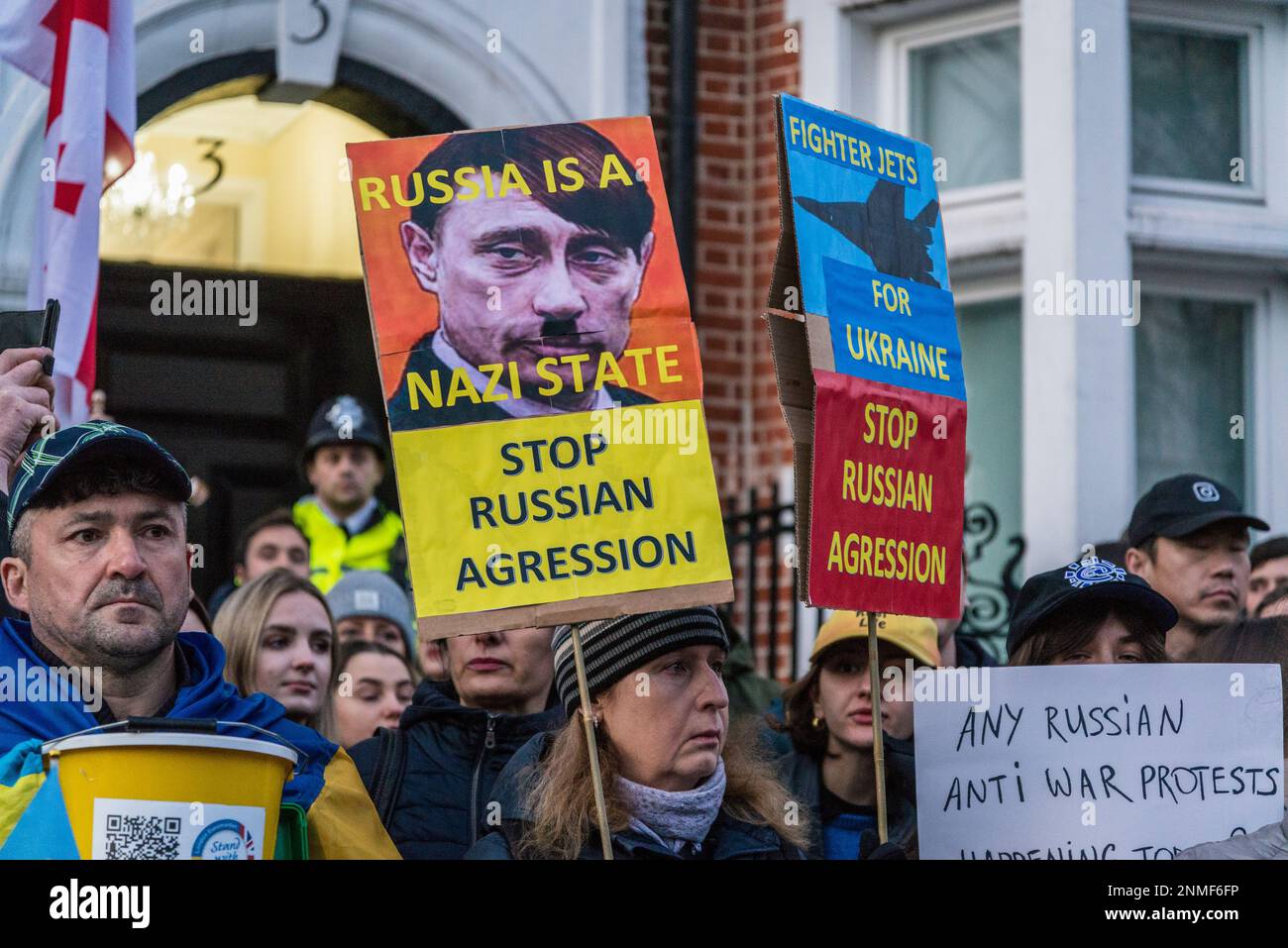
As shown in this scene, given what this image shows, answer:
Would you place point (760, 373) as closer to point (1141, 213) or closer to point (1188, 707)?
point (1141, 213)

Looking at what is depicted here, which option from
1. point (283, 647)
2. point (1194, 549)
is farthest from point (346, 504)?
point (1194, 549)

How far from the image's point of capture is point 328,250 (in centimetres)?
1006

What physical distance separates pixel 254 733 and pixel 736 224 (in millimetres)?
5766

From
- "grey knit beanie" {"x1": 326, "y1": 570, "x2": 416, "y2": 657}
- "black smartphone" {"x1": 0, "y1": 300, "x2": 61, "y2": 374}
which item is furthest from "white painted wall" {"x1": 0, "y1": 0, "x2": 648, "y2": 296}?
"black smartphone" {"x1": 0, "y1": 300, "x2": 61, "y2": 374}

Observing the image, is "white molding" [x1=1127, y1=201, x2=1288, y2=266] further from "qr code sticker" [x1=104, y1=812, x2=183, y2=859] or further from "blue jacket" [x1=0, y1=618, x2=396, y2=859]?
"qr code sticker" [x1=104, y1=812, x2=183, y2=859]

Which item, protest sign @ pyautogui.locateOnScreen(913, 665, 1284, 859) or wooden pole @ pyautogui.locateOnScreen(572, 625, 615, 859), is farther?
protest sign @ pyautogui.locateOnScreen(913, 665, 1284, 859)

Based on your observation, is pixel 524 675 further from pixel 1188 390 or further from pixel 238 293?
pixel 238 293

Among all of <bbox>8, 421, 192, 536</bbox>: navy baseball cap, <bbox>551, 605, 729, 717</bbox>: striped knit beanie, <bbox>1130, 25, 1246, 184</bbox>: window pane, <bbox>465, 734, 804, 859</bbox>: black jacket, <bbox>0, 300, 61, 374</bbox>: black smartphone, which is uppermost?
<bbox>1130, 25, 1246, 184</bbox>: window pane

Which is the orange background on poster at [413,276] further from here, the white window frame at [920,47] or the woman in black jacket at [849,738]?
the white window frame at [920,47]

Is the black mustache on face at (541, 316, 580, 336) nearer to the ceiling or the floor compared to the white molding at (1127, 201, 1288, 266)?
nearer to the floor

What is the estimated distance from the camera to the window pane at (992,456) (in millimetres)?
8320

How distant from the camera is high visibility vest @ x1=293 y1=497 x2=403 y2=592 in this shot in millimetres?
7375

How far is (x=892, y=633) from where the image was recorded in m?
5.27
